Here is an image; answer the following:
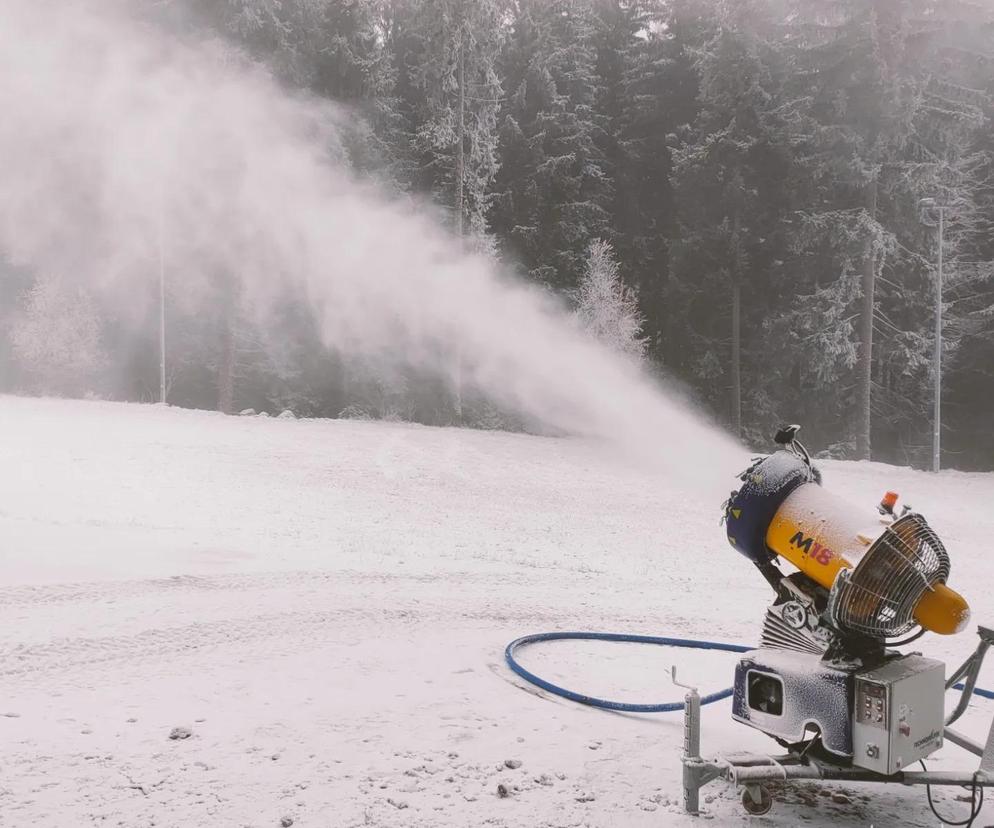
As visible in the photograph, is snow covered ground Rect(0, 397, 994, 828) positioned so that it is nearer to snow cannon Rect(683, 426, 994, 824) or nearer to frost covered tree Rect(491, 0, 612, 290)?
snow cannon Rect(683, 426, 994, 824)

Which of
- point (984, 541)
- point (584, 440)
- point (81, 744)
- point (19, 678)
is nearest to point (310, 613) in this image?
point (19, 678)

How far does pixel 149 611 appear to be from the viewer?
673 cm

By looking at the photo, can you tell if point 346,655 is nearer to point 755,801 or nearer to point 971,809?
point 755,801

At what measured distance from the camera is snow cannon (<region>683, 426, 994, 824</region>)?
3.41 metres

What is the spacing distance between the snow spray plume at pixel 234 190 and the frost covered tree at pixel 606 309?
3.23 ft

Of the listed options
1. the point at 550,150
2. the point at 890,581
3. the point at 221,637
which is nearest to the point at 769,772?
the point at 890,581

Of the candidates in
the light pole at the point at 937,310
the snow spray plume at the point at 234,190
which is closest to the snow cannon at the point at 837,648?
the snow spray plume at the point at 234,190

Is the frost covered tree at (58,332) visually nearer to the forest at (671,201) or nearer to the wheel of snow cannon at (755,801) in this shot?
the forest at (671,201)

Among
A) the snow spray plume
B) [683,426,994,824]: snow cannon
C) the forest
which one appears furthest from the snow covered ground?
the forest

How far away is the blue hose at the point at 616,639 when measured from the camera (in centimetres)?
494

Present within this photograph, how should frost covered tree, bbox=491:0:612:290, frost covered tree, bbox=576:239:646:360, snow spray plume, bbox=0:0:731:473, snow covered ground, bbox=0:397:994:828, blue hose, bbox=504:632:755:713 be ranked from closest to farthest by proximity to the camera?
1. snow covered ground, bbox=0:397:994:828
2. blue hose, bbox=504:632:755:713
3. snow spray plume, bbox=0:0:731:473
4. frost covered tree, bbox=576:239:646:360
5. frost covered tree, bbox=491:0:612:290

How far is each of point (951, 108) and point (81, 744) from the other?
3068 cm

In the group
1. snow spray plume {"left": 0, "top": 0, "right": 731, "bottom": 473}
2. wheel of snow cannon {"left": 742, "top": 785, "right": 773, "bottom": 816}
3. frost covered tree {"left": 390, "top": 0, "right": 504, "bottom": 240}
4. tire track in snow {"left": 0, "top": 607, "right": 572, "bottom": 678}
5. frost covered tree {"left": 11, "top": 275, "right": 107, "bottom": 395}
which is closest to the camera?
wheel of snow cannon {"left": 742, "top": 785, "right": 773, "bottom": 816}

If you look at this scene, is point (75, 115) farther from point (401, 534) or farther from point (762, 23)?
point (401, 534)
